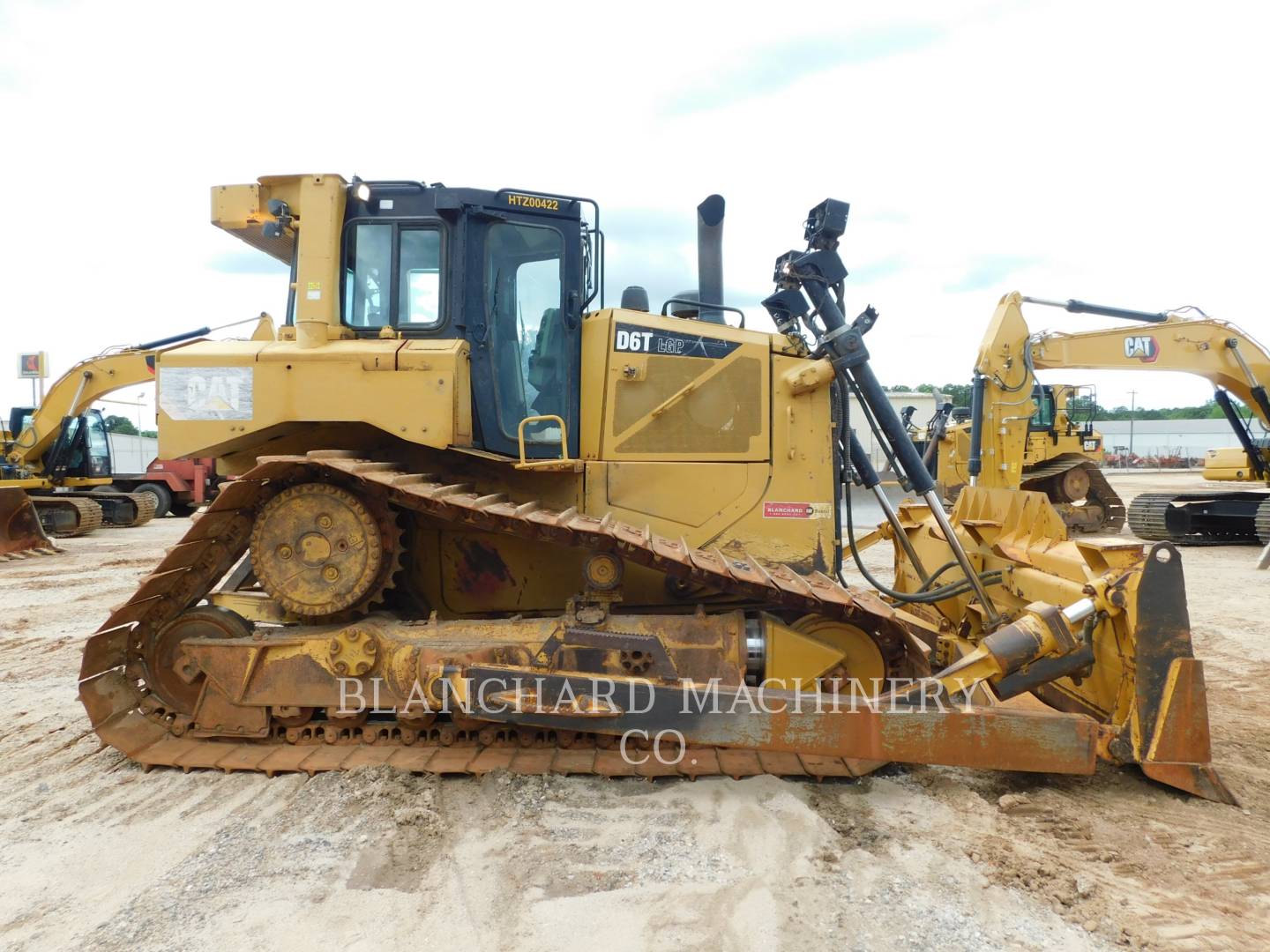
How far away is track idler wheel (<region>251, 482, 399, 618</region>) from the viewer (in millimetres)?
3654

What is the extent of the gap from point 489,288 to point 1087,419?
1647cm

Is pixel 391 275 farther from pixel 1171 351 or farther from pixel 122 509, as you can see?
pixel 122 509

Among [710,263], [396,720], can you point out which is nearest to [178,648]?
[396,720]

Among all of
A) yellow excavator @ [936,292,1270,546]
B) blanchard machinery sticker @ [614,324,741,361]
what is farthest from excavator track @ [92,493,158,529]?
yellow excavator @ [936,292,1270,546]

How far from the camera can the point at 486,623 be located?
3.84 metres

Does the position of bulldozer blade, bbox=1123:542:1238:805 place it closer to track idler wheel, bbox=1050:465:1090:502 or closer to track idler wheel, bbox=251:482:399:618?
track idler wheel, bbox=251:482:399:618

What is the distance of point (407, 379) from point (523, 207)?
1.19 meters

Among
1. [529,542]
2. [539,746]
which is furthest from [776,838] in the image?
[529,542]

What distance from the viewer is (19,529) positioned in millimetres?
11852

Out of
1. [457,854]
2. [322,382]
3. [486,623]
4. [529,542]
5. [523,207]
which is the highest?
[523,207]

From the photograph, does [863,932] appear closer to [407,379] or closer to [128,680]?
[407,379]

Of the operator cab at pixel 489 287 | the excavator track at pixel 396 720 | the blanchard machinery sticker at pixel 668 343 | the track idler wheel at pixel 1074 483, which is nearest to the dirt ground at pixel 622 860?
the excavator track at pixel 396 720

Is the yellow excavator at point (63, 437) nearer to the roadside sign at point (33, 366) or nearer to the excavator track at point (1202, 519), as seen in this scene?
the roadside sign at point (33, 366)

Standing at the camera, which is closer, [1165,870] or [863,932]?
[863,932]
